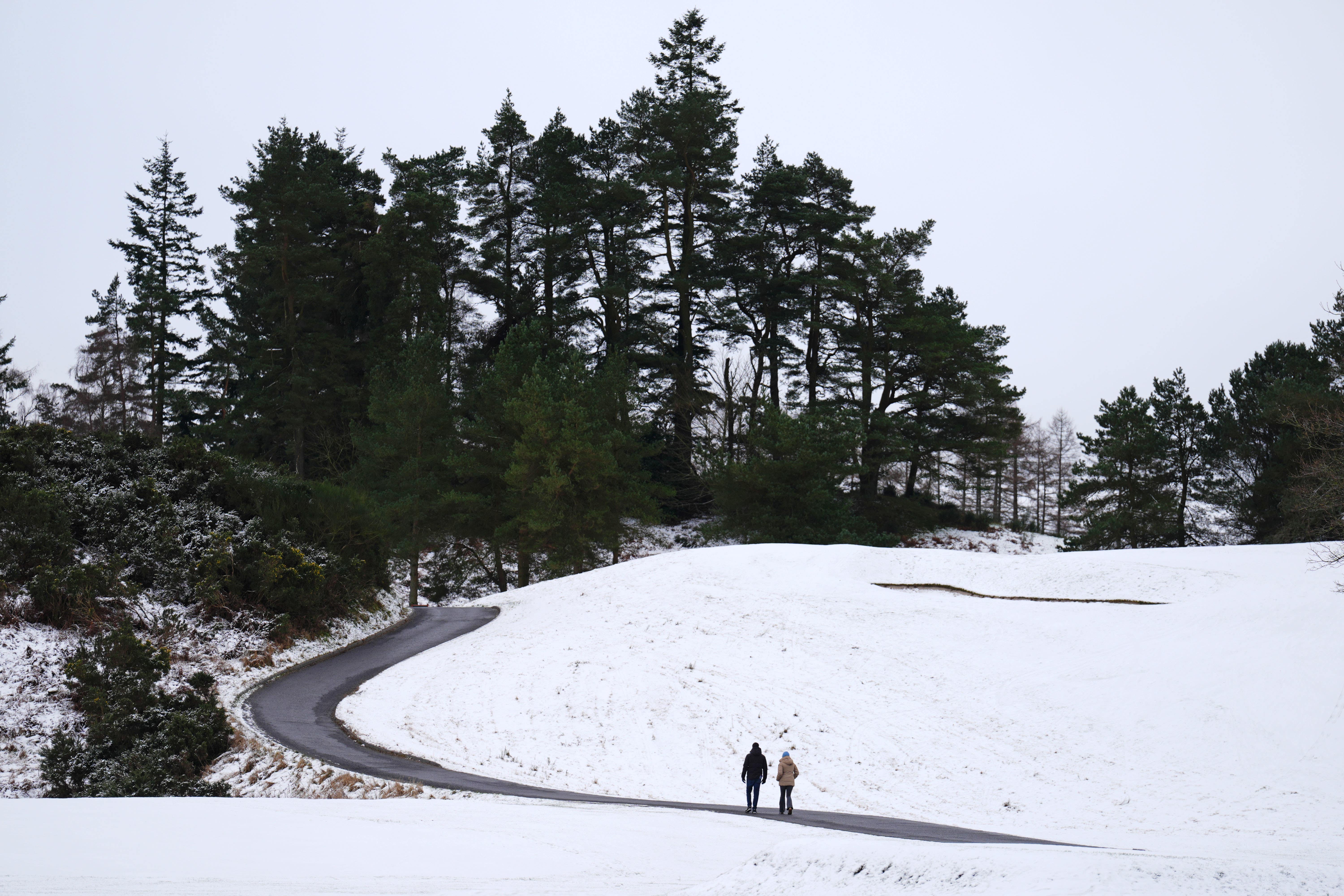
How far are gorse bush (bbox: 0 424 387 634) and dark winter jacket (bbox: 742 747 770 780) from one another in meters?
12.6

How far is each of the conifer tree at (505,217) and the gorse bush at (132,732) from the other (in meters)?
31.2

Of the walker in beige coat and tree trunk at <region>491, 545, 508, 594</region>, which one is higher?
tree trunk at <region>491, 545, 508, 594</region>

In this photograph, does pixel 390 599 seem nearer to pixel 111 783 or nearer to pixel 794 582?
pixel 794 582

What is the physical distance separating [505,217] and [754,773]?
3832cm

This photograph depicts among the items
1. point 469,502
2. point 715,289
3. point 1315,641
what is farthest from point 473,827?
point 715,289

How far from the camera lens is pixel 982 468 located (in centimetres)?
4441

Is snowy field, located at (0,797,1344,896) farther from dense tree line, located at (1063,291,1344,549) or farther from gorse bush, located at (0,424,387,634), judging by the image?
dense tree line, located at (1063,291,1344,549)

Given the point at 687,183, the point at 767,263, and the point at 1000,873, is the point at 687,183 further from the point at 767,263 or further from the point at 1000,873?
the point at 1000,873

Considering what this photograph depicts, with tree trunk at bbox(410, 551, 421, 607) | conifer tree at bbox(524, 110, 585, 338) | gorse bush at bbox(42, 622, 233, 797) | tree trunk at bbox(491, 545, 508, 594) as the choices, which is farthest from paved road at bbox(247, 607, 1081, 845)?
conifer tree at bbox(524, 110, 585, 338)

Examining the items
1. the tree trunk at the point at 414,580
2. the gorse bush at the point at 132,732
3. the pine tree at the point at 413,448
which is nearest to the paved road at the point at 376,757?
the gorse bush at the point at 132,732

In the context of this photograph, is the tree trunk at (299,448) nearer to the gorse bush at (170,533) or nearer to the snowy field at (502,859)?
the gorse bush at (170,533)

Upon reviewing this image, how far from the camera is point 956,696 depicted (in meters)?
16.6

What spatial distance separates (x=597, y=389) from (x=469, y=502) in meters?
7.15

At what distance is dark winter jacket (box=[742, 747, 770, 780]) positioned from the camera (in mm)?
11766
